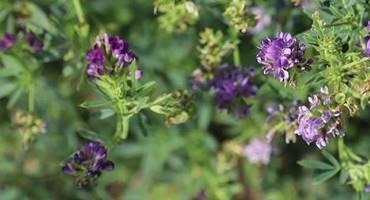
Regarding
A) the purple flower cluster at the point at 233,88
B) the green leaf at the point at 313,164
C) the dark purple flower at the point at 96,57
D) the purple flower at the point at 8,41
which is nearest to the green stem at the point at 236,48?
the purple flower cluster at the point at 233,88

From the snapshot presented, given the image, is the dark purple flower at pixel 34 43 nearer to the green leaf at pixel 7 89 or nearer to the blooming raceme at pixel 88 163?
the green leaf at pixel 7 89

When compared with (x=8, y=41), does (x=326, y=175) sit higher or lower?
lower

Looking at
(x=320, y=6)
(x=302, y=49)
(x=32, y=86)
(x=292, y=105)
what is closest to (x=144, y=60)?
(x=32, y=86)

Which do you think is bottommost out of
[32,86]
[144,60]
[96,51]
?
[96,51]

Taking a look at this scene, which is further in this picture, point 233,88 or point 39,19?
point 39,19

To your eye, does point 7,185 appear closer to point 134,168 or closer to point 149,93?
point 134,168

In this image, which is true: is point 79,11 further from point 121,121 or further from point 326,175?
point 326,175

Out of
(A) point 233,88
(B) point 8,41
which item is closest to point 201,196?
(A) point 233,88
